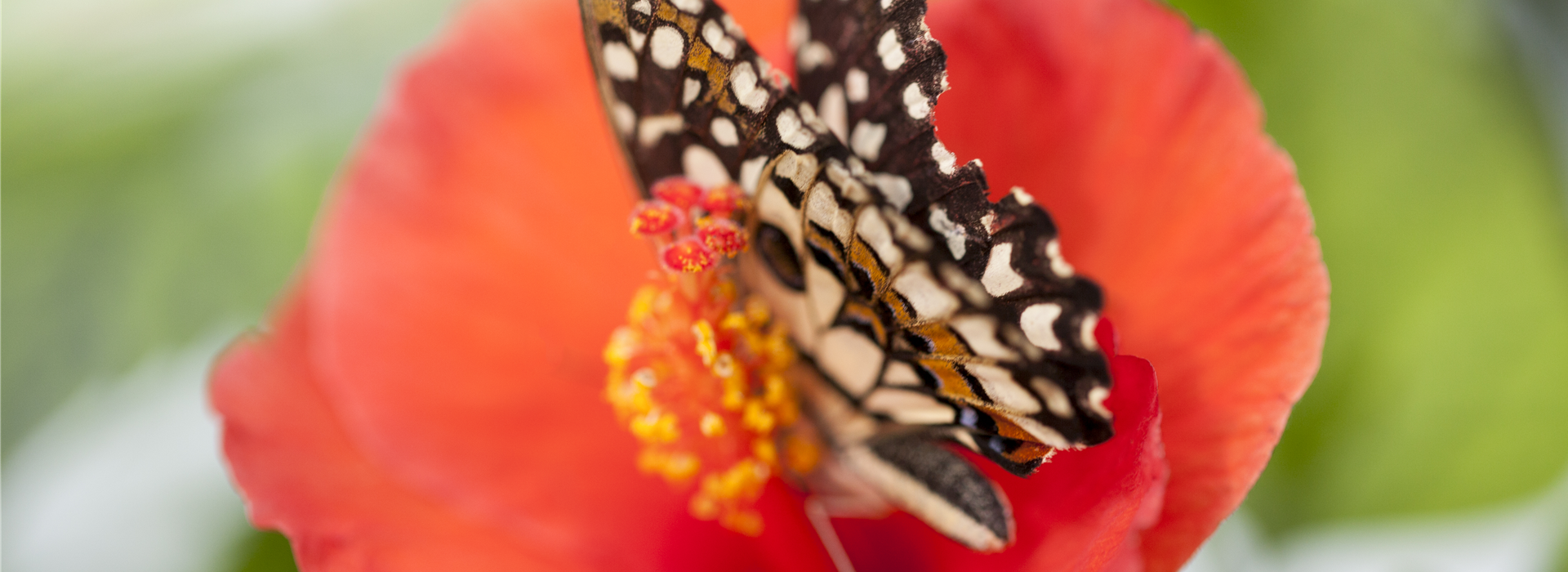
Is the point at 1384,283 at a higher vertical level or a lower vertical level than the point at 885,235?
higher

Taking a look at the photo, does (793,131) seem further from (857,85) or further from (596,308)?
(596,308)

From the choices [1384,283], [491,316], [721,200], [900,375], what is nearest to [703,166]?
[721,200]

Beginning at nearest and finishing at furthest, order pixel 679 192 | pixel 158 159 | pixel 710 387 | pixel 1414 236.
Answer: pixel 679 192 < pixel 710 387 < pixel 1414 236 < pixel 158 159

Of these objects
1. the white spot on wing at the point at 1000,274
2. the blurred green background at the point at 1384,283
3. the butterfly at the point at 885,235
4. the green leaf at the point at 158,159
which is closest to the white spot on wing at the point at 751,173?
the butterfly at the point at 885,235

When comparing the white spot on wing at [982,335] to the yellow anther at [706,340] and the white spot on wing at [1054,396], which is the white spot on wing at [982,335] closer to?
the white spot on wing at [1054,396]

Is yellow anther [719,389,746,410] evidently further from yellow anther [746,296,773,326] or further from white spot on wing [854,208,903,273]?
white spot on wing [854,208,903,273]
